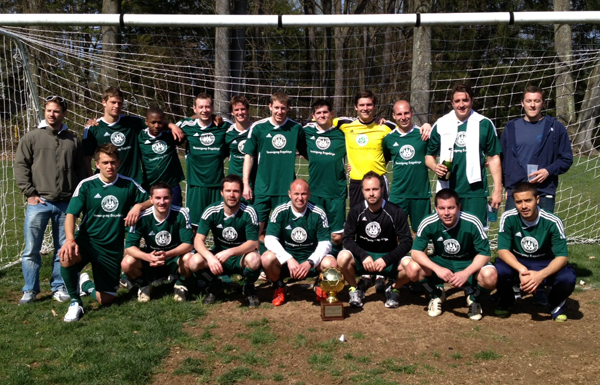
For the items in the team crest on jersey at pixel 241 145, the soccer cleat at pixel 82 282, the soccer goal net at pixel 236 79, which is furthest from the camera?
the soccer goal net at pixel 236 79

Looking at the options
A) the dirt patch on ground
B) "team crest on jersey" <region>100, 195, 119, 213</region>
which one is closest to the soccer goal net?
"team crest on jersey" <region>100, 195, 119, 213</region>

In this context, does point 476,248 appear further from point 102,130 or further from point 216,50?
point 216,50

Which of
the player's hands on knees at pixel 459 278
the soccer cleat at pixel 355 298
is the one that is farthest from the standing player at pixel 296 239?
the player's hands on knees at pixel 459 278

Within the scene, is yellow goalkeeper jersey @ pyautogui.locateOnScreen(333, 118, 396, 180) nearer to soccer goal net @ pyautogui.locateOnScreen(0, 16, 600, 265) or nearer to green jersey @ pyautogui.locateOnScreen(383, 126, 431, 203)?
green jersey @ pyautogui.locateOnScreen(383, 126, 431, 203)

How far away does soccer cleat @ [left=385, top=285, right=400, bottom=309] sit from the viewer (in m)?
5.08

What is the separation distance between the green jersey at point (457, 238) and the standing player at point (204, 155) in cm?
231

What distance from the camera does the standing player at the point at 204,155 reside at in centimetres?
601

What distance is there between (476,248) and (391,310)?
92 centimetres

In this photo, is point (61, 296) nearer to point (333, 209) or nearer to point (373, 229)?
point (333, 209)

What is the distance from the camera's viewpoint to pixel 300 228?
5219 millimetres

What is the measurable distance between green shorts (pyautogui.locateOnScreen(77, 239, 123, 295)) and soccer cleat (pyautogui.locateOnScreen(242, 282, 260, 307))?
1212 mm

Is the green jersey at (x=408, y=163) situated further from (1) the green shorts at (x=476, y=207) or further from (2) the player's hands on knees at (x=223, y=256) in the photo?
(2) the player's hands on knees at (x=223, y=256)

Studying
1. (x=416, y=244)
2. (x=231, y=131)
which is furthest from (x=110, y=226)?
(x=416, y=244)

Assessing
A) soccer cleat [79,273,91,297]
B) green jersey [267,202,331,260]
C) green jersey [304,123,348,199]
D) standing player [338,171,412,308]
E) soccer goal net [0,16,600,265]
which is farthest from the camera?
soccer goal net [0,16,600,265]
